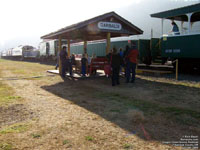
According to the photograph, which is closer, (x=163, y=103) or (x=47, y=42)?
(x=163, y=103)

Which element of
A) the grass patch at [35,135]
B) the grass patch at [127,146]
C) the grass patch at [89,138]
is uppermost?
the grass patch at [35,135]

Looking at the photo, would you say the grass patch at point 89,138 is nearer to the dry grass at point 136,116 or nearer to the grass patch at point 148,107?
the dry grass at point 136,116

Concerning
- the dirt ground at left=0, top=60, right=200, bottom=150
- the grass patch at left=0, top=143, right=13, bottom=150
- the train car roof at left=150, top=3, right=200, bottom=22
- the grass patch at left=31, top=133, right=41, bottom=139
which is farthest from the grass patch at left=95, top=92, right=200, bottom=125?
the train car roof at left=150, top=3, right=200, bottom=22

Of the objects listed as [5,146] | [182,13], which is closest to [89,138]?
[5,146]

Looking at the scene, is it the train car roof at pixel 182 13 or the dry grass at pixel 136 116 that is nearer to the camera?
the dry grass at pixel 136 116

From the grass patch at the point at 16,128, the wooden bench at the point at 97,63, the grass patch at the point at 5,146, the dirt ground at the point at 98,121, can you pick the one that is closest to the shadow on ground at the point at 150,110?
the dirt ground at the point at 98,121

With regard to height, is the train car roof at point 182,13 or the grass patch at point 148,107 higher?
the train car roof at point 182,13

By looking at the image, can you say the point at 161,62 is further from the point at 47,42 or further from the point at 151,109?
the point at 47,42

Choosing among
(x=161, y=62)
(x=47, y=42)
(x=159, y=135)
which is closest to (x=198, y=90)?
(x=159, y=135)

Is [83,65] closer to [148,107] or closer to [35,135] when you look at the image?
[148,107]

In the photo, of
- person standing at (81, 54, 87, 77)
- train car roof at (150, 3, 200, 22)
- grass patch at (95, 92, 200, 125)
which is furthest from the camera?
train car roof at (150, 3, 200, 22)

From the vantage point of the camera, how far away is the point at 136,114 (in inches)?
194

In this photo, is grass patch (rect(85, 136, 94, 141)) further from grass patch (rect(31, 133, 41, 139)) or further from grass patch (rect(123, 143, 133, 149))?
grass patch (rect(31, 133, 41, 139))

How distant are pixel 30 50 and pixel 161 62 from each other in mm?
33553
